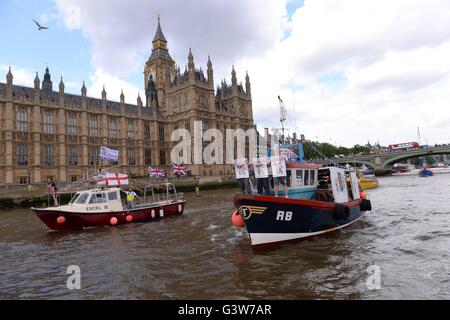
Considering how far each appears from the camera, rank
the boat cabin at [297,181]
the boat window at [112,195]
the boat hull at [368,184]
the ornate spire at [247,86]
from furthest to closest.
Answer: the ornate spire at [247,86] → the boat hull at [368,184] → the boat window at [112,195] → the boat cabin at [297,181]

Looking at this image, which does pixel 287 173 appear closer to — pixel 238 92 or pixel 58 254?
pixel 58 254

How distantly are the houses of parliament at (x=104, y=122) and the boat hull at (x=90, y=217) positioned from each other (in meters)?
32.6

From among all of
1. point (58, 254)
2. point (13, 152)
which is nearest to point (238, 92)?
point (13, 152)

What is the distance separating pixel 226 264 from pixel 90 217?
12.2m

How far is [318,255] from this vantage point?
1225 centimetres

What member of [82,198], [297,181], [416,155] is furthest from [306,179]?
[416,155]

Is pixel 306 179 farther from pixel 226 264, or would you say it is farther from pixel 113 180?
pixel 113 180

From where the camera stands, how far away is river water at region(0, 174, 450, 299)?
8867 mm

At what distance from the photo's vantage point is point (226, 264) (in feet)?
37.7

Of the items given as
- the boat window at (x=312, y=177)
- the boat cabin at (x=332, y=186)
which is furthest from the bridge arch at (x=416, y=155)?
the boat window at (x=312, y=177)

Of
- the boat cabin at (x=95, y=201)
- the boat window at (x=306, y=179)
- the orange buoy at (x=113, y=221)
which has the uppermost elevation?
the boat window at (x=306, y=179)

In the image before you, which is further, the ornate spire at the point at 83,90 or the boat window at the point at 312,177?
the ornate spire at the point at 83,90

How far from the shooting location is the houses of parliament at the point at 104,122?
49562mm

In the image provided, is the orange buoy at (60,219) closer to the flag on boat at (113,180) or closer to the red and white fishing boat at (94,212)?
the red and white fishing boat at (94,212)
